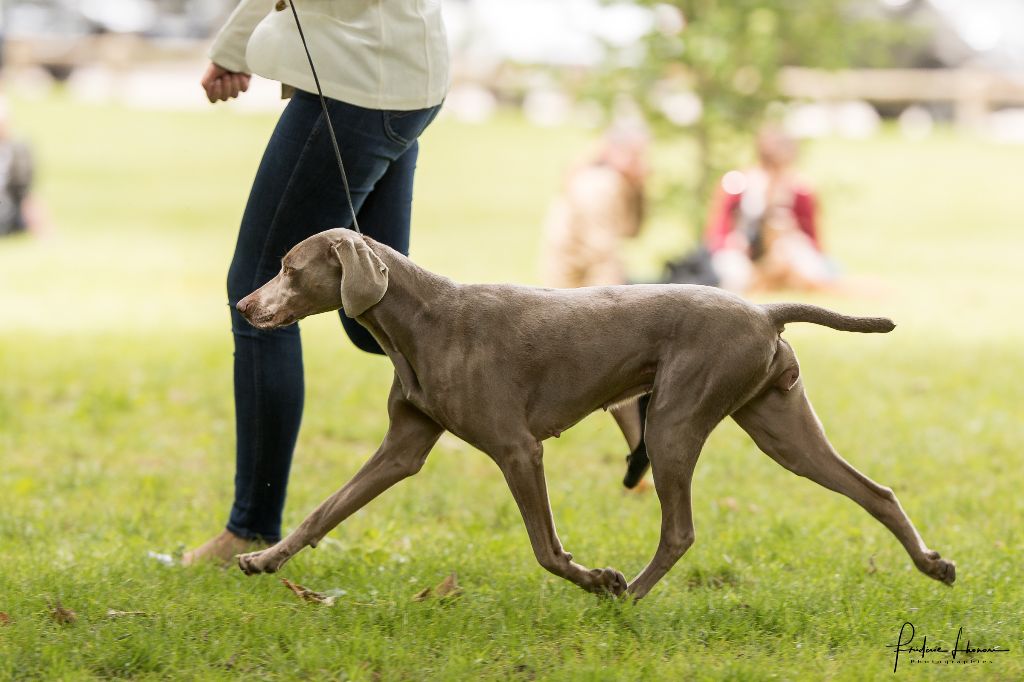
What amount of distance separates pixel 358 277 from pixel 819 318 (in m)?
1.35

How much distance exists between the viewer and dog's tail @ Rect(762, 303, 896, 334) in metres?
3.88

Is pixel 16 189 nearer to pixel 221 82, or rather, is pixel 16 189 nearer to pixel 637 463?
pixel 221 82

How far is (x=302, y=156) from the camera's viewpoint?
160 inches

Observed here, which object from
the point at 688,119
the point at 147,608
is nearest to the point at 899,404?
the point at 147,608

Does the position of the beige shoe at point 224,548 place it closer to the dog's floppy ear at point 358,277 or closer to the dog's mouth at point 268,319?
the dog's mouth at point 268,319

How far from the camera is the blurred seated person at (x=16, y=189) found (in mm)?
15383

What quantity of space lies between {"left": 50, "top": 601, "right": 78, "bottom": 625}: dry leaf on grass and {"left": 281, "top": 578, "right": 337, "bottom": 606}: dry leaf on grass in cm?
64

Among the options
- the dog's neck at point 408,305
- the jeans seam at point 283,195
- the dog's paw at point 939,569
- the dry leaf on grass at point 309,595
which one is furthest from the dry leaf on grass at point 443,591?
the dog's paw at point 939,569

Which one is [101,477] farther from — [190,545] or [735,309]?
[735,309]

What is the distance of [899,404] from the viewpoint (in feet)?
25.0

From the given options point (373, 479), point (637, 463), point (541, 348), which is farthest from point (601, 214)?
point (541, 348)

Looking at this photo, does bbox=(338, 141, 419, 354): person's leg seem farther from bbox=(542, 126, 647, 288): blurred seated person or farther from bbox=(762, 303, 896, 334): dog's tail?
bbox=(542, 126, 647, 288): blurred seated person

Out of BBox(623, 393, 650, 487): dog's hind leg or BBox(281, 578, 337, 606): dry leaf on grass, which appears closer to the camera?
BBox(281, 578, 337, 606): dry leaf on grass
